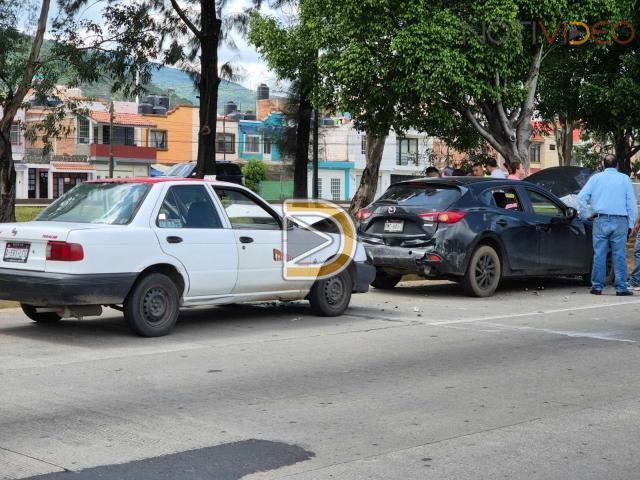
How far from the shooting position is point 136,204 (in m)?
9.89

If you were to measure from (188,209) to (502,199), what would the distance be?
5.69 metres

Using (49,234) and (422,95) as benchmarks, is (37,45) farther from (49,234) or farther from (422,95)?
(49,234)

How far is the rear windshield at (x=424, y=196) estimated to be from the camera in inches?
535

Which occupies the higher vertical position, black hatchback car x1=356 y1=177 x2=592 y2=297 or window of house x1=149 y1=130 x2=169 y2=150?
window of house x1=149 y1=130 x2=169 y2=150

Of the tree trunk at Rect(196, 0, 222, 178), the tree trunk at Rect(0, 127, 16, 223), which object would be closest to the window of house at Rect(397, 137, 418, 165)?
the tree trunk at Rect(0, 127, 16, 223)

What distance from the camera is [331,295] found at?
38.0 ft

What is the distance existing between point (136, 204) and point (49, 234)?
0.94 m

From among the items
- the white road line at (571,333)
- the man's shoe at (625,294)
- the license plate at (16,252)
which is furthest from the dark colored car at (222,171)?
the license plate at (16,252)

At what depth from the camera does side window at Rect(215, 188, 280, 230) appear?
420 inches

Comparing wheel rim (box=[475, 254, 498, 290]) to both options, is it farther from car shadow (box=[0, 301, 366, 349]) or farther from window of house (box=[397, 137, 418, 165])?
window of house (box=[397, 137, 418, 165])

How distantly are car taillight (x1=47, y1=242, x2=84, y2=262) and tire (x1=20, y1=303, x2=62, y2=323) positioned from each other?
4.12 ft

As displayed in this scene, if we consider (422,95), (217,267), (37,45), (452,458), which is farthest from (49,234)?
(37,45)

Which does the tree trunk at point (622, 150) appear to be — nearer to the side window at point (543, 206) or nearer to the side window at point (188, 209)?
the side window at point (543, 206)

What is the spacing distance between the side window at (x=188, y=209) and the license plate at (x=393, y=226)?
382 centimetres
